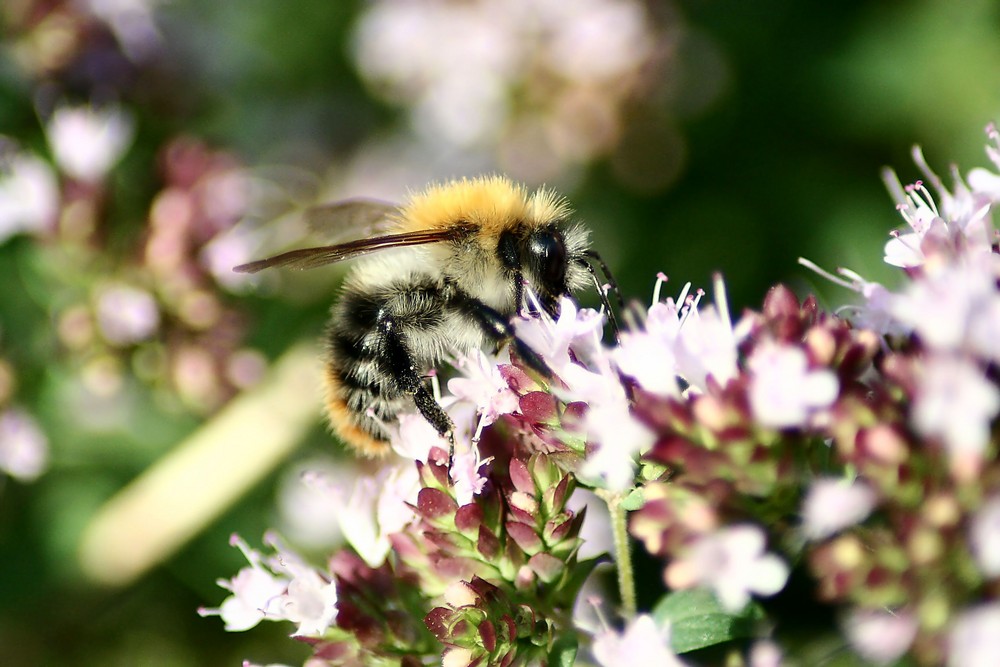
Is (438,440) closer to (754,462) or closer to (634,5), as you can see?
(754,462)

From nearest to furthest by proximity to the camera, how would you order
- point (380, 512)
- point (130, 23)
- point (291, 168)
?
1. point (380, 512)
2. point (130, 23)
3. point (291, 168)

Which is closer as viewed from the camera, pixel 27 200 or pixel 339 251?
pixel 339 251

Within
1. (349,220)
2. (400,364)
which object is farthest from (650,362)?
(349,220)

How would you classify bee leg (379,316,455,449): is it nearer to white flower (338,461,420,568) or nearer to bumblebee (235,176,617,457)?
bumblebee (235,176,617,457)

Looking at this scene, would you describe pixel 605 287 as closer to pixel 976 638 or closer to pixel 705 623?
pixel 705 623

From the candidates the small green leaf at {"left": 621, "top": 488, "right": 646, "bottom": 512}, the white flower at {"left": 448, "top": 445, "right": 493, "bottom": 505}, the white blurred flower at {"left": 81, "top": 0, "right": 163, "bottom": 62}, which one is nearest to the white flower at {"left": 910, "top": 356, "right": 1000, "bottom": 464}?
the small green leaf at {"left": 621, "top": 488, "right": 646, "bottom": 512}

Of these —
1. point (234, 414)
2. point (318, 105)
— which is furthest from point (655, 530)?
point (318, 105)
